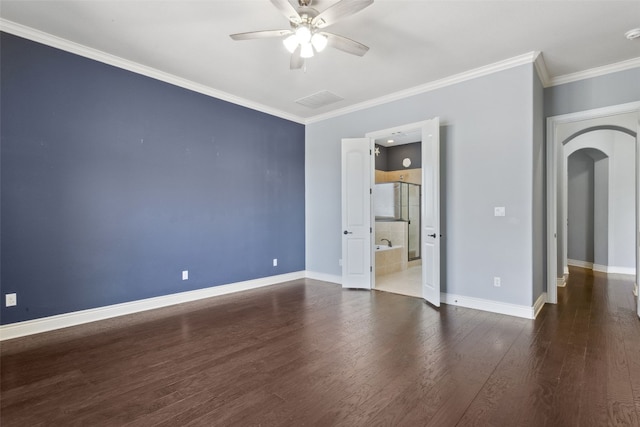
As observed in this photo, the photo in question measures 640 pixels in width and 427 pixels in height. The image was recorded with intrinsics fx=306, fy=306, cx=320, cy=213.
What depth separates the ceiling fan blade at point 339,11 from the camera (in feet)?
7.11

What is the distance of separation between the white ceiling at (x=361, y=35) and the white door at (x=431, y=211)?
823mm

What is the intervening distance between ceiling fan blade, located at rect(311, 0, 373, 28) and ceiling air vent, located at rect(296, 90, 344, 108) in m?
2.20

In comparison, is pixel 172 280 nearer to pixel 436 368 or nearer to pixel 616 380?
pixel 436 368

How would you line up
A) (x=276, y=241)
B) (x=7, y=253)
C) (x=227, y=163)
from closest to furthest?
(x=7, y=253)
(x=227, y=163)
(x=276, y=241)

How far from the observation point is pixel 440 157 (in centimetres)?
429

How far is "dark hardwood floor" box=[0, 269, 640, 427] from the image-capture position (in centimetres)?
187

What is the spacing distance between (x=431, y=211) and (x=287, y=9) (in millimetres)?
2948

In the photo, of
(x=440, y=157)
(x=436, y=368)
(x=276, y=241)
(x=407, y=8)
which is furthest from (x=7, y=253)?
(x=440, y=157)

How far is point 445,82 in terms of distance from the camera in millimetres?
4191

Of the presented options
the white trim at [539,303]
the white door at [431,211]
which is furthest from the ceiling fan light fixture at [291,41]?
the white trim at [539,303]

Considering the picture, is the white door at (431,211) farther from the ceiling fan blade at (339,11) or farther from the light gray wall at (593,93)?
the ceiling fan blade at (339,11)

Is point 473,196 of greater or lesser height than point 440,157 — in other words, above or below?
below

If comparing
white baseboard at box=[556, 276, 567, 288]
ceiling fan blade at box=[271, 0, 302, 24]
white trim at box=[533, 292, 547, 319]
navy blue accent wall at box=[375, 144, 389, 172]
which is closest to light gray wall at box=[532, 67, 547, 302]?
white trim at box=[533, 292, 547, 319]

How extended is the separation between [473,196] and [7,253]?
5155 mm
